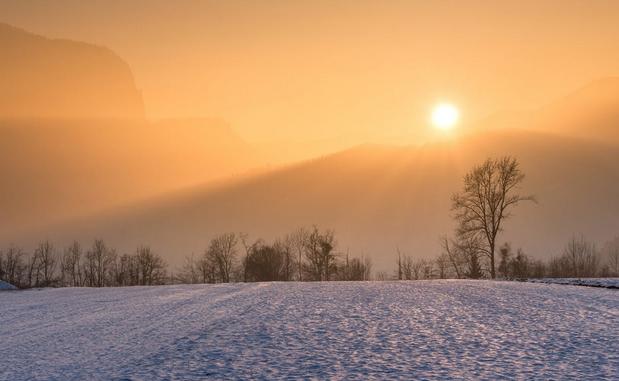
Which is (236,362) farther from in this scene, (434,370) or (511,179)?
(511,179)

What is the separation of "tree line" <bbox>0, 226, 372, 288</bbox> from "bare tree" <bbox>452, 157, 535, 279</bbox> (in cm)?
4372

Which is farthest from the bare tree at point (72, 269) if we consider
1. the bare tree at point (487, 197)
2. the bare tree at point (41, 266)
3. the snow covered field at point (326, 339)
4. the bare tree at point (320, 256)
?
the snow covered field at point (326, 339)

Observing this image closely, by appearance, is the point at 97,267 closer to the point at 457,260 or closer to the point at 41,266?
the point at 41,266

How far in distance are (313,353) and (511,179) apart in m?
54.6

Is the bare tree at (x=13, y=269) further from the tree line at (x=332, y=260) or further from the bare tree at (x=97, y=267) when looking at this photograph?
the bare tree at (x=97, y=267)

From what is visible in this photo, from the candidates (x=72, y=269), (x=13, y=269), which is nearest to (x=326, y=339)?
(x=13, y=269)

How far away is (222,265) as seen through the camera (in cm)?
13050

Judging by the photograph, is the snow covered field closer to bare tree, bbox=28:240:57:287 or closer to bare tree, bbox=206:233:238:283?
bare tree, bbox=206:233:238:283

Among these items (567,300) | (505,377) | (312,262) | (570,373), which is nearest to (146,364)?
(505,377)

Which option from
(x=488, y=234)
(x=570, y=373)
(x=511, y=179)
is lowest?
(x=570, y=373)

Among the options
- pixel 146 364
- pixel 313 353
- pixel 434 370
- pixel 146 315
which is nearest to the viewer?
pixel 434 370

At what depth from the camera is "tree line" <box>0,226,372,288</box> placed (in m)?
114

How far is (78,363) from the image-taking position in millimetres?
15344

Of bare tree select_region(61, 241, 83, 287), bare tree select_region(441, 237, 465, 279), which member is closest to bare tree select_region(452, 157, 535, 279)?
bare tree select_region(441, 237, 465, 279)
